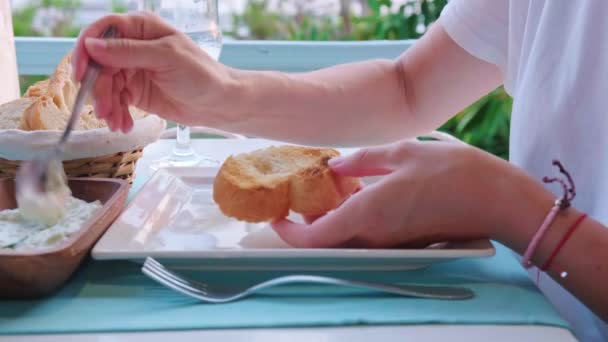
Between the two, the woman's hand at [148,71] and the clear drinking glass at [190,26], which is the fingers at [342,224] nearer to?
the woman's hand at [148,71]

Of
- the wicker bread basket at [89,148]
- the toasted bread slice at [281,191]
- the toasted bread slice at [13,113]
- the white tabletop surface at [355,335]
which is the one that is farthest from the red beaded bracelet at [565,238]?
the toasted bread slice at [13,113]

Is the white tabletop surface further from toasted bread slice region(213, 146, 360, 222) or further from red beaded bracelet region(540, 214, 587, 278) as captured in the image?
toasted bread slice region(213, 146, 360, 222)

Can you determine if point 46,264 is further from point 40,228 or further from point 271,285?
point 271,285

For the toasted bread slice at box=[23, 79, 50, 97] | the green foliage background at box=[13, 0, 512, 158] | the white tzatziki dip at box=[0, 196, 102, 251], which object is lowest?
the green foliage background at box=[13, 0, 512, 158]

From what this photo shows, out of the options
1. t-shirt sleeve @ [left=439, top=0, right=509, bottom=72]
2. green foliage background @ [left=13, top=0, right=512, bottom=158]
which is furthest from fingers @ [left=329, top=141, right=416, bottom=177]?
green foliage background @ [left=13, top=0, right=512, bottom=158]

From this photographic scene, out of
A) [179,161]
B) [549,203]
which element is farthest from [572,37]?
[179,161]

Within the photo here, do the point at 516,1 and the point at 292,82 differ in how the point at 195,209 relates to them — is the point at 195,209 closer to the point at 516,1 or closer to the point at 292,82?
the point at 292,82

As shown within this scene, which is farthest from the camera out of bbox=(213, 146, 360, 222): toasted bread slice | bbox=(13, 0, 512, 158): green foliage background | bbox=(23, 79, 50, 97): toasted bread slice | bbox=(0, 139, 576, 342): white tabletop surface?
bbox=(13, 0, 512, 158): green foliage background
